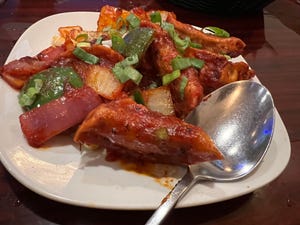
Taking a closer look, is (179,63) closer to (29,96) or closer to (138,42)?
(138,42)

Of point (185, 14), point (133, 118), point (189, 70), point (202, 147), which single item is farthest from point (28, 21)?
point (202, 147)

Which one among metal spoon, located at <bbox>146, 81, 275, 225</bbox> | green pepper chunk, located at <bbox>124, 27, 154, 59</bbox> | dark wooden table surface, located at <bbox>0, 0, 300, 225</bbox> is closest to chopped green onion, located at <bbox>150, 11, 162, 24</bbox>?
green pepper chunk, located at <bbox>124, 27, 154, 59</bbox>

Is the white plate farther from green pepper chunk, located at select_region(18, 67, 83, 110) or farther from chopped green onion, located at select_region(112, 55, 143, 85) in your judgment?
chopped green onion, located at select_region(112, 55, 143, 85)

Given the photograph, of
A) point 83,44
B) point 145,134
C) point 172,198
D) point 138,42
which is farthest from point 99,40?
point 172,198

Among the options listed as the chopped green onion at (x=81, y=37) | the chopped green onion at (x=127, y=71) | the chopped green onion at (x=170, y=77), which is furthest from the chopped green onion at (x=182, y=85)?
the chopped green onion at (x=81, y=37)

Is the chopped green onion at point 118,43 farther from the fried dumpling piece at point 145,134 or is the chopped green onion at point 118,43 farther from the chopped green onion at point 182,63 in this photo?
the fried dumpling piece at point 145,134
